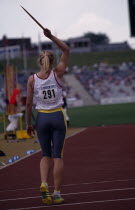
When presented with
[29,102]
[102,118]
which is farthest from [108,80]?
[29,102]

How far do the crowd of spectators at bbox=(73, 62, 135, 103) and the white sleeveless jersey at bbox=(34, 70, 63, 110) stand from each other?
203 feet

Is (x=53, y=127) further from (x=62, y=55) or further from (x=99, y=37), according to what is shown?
(x=99, y=37)

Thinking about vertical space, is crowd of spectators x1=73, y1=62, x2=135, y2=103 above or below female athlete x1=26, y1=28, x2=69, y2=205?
below

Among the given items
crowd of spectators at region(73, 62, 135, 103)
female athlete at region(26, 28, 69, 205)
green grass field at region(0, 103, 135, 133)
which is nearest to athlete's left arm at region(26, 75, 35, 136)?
female athlete at region(26, 28, 69, 205)

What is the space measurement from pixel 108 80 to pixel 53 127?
67576mm

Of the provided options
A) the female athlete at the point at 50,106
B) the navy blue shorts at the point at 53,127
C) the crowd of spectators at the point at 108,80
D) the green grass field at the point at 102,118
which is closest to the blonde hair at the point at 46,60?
the female athlete at the point at 50,106

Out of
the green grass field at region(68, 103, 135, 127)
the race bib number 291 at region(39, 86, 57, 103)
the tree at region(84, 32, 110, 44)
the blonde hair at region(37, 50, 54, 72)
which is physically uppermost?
the blonde hair at region(37, 50, 54, 72)

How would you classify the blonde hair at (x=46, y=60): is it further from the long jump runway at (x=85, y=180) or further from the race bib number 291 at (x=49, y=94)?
the long jump runway at (x=85, y=180)

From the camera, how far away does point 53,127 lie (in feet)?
25.1

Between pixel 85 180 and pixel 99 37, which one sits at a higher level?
pixel 85 180

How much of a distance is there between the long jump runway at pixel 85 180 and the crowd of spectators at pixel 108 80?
180ft

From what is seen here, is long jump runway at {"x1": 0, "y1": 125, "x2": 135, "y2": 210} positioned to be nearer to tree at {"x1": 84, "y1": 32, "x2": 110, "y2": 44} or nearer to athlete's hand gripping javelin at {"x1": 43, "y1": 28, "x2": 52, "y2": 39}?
athlete's hand gripping javelin at {"x1": 43, "y1": 28, "x2": 52, "y2": 39}

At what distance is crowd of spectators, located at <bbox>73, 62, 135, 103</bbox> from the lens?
70.9m

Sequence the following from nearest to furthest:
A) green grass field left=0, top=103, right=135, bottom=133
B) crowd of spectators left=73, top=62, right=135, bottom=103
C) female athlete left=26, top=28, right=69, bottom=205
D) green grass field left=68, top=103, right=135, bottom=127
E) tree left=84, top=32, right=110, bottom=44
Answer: female athlete left=26, top=28, right=69, bottom=205
green grass field left=0, top=103, right=135, bottom=133
green grass field left=68, top=103, right=135, bottom=127
crowd of spectators left=73, top=62, right=135, bottom=103
tree left=84, top=32, right=110, bottom=44
